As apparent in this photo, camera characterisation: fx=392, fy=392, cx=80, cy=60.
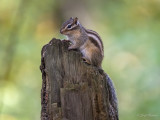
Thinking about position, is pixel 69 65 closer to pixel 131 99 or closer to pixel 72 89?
pixel 72 89

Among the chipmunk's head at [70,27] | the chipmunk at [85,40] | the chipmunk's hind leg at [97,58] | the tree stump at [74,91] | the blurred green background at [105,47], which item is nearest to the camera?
the tree stump at [74,91]

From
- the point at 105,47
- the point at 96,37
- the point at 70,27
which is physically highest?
the point at 105,47

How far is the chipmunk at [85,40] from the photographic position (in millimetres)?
3744

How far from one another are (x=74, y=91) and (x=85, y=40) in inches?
43.9

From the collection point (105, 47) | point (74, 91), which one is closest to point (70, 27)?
point (74, 91)

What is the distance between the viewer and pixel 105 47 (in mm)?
7328

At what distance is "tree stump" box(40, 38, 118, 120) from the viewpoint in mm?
2867

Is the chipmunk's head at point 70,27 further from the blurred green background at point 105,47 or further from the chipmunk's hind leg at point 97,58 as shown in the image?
the blurred green background at point 105,47

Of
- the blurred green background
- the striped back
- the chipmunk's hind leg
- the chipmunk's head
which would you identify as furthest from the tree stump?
the blurred green background

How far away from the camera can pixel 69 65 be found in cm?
296

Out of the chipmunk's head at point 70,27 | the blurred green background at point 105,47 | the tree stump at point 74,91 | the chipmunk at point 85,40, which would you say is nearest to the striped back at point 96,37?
the chipmunk at point 85,40

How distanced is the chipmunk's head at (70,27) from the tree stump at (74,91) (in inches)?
38.4

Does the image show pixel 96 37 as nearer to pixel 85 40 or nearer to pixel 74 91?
pixel 85 40

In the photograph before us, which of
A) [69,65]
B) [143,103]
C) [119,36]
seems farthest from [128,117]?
[69,65]
